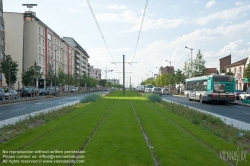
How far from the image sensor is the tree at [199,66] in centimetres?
5516

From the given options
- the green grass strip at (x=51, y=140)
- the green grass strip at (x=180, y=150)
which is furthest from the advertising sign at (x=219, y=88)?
the green grass strip at (x=51, y=140)

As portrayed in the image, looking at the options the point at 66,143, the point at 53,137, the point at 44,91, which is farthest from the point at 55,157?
the point at 44,91

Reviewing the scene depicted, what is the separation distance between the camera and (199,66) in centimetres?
5534

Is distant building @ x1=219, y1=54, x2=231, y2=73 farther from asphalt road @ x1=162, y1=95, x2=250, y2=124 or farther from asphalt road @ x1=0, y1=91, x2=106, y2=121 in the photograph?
asphalt road @ x1=0, y1=91, x2=106, y2=121

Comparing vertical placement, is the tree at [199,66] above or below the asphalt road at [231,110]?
above

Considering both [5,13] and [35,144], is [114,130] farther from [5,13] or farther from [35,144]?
[5,13]

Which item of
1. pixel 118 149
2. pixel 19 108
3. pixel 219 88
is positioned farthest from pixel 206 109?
pixel 118 149

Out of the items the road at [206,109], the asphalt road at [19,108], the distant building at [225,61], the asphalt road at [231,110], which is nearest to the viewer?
the asphalt road at [231,110]

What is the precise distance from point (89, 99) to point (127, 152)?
86.1 feet

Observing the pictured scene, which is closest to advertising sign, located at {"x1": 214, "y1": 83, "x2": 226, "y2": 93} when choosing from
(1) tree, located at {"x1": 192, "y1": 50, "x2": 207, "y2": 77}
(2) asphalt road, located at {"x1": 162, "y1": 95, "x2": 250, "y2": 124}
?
(2) asphalt road, located at {"x1": 162, "y1": 95, "x2": 250, "y2": 124}

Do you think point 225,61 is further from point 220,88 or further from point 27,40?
point 220,88

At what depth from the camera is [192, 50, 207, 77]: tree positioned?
55156mm

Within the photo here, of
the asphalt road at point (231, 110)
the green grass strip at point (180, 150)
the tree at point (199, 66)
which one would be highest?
the tree at point (199, 66)

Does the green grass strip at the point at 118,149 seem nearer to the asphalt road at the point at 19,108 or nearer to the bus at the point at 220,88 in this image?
the asphalt road at the point at 19,108
